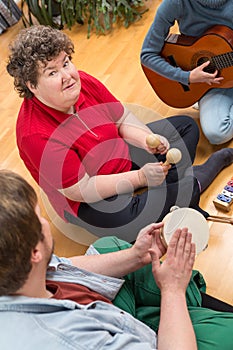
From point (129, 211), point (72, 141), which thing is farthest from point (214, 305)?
point (72, 141)

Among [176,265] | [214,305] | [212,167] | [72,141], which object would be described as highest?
[72,141]

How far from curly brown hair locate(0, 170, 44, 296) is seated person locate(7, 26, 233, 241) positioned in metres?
0.83

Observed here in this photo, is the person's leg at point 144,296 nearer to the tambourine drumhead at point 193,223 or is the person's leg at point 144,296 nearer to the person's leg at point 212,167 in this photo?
the tambourine drumhead at point 193,223

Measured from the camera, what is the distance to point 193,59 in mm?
2363

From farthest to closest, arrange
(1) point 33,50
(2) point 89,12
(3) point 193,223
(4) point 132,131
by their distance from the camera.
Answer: (2) point 89,12 < (4) point 132,131 < (1) point 33,50 < (3) point 193,223

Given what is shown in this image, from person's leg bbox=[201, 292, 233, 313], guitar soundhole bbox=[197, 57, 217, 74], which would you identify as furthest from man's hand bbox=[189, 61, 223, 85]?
person's leg bbox=[201, 292, 233, 313]

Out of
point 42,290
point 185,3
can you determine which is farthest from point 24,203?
point 185,3

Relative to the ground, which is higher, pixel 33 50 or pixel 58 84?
pixel 33 50

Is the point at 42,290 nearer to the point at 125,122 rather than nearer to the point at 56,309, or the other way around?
the point at 56,309

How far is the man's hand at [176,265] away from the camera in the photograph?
4.60 ft

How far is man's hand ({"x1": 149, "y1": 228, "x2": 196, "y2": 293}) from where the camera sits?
4.60ft

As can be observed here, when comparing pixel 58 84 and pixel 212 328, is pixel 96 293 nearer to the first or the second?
pixel 212 328

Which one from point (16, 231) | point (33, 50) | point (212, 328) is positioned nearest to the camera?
point (16, 231)

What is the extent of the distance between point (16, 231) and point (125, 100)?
6.21 ft
